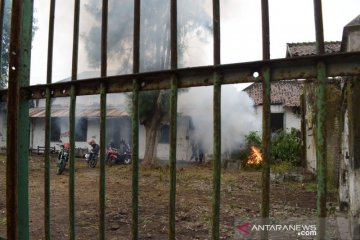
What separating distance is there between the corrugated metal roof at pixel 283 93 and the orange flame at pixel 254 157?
3069 mm

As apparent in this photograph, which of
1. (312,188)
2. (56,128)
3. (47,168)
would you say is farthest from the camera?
(56,128)

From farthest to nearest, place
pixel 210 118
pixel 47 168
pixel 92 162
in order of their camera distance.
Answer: pixel 210 118
pixel 92 162
pixel 47 168

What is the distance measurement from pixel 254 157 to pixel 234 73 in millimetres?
14409

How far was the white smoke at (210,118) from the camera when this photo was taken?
1731 cm

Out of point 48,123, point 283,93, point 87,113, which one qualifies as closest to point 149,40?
point 87,113


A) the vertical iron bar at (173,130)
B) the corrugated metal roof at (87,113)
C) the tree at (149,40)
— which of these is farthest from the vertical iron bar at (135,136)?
the corrugated metal roof at (87,113)

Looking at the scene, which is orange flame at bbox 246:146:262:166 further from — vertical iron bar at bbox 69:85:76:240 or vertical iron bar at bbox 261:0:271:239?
vertical iron bar at bbox 261:0:271:239

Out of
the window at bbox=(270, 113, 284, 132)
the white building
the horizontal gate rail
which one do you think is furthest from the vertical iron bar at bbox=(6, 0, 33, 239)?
the window at bbox=(270, 113, 284, 132)

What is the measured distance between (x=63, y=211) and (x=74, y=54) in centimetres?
490

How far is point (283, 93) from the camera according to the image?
61.4 ft

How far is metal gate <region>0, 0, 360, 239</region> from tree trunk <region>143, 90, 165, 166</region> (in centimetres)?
1304

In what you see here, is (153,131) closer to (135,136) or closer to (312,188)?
(312,188)

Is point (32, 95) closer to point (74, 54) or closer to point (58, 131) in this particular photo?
point (74, 54)

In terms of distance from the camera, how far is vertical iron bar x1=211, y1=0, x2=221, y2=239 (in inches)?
50.0
